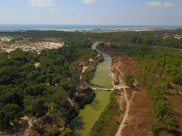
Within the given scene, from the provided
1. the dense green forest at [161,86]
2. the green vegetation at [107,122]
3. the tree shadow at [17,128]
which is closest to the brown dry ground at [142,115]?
the dense green forest at [161,86]

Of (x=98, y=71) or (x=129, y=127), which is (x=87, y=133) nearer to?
(x=129, y=127)

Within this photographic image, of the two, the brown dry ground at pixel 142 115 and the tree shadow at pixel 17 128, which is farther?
the brown dry ground at pixel 142 115

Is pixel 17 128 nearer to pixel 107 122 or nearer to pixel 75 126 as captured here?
pixel 75 126

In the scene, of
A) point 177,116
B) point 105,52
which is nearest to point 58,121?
point 177,116

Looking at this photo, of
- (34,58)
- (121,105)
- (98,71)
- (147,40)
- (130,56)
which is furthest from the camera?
(147,40)

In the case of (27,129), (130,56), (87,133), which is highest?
(130,56)

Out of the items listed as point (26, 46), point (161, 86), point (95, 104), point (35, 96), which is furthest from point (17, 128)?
point (26, 46)

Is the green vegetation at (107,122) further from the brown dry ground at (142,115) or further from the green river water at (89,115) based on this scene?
the brown dry ground at (142,115)

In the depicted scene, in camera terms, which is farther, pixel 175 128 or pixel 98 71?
pixel 98 71

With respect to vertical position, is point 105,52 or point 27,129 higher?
point 105,52

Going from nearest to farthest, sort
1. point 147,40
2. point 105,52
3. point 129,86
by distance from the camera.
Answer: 1. point 129,86
2. point 105,52
3. point 147,40
